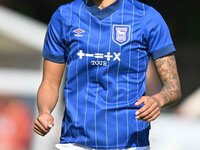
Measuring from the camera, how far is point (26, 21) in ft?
24.0

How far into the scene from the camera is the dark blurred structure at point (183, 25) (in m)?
8.64

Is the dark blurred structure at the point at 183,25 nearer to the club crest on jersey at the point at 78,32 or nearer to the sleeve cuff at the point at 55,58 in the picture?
the sleeve cuff at the point at 55,58

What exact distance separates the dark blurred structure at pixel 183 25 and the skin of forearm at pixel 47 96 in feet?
17.0

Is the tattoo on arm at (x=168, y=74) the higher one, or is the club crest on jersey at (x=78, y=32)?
the club crest on jersey at (x=78, y=32)

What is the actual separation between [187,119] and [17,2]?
3.00 metres

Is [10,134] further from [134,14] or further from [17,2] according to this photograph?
[134,14]

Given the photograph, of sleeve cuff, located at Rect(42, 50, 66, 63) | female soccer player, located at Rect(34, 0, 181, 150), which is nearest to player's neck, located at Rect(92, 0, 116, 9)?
female soccer player, located at Rect(34, 0, 181, 150)

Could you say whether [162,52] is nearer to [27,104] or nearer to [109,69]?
[109,69]

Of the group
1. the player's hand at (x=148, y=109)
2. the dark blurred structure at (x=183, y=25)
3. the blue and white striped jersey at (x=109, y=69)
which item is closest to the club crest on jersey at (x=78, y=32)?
the blue and white striped jersey at (x=109, y=69)

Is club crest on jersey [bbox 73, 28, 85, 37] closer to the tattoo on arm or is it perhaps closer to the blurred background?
the tattoo on arm

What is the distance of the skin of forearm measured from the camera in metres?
3.39

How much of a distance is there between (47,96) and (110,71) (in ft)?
1.18

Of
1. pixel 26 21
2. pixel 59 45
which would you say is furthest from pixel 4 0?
pixel 59 45

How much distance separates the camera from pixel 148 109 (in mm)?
3049
